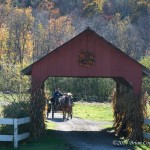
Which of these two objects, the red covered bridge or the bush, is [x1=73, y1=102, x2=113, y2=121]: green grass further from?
the bush

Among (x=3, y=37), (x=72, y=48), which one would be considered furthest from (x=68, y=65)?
(x=3, y=37)

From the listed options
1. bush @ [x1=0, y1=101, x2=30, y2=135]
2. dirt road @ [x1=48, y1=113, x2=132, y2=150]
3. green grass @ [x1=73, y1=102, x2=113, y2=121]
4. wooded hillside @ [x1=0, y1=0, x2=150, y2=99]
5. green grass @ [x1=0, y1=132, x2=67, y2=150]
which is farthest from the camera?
wooded hillside @ [x1=0, y1=0, x2=150, y2=99]

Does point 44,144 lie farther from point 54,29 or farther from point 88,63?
point 54,29

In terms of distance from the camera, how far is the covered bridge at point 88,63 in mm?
19359

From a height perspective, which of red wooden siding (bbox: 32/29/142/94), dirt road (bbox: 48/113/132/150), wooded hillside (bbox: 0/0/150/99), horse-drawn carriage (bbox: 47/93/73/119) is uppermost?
wooded hillside (bbox: 0/0/150/99)

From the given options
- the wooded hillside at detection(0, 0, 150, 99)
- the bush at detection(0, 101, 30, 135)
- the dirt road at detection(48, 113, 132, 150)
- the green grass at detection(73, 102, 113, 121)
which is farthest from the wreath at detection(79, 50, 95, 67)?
the wooded hillside at detection(0, 0, 150, 99)

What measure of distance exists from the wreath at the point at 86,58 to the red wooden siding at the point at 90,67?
0.14 meters

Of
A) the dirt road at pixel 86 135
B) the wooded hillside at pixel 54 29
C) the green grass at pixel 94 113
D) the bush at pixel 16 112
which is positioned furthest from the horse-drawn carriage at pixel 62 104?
the wooded hillside at pixel 54 29

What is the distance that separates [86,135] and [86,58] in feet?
A: 12.9

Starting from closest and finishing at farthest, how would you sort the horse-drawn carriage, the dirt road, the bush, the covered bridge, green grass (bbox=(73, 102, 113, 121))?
the dirt road → the bush → the covered bridge → the horse-drawn carriage → green grass (bbox=(73, 102, 113, 121))

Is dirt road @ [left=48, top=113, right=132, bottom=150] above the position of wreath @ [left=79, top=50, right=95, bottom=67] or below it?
below

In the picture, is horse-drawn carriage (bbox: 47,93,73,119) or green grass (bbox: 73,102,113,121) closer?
horse-drawn carriage (bbox: 47,93,73,119)

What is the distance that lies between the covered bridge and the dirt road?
2725mm

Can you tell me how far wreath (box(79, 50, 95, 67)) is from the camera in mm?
19453
